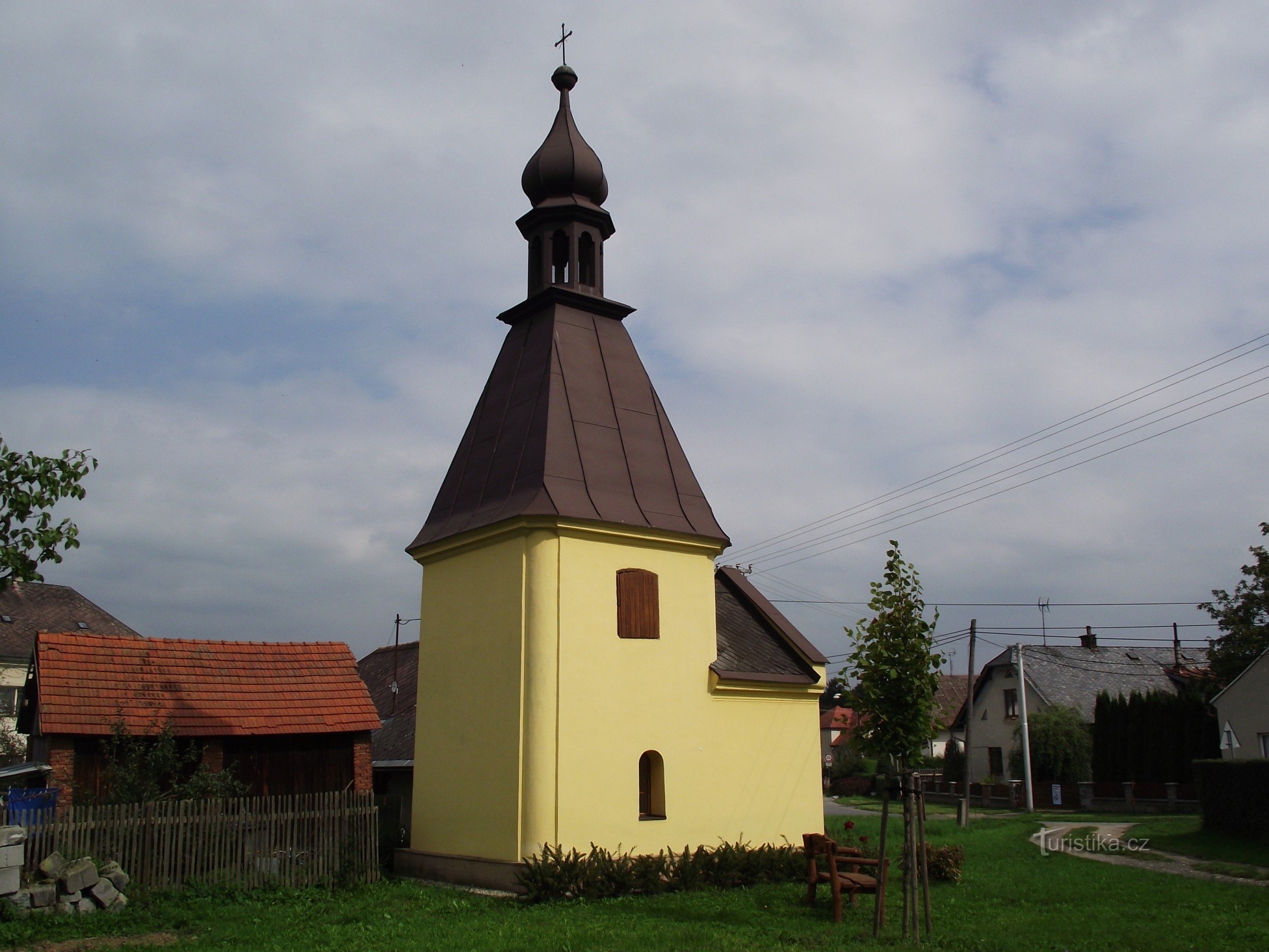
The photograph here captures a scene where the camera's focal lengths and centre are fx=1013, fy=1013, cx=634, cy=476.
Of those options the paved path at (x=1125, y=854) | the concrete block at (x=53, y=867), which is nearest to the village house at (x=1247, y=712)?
the paved path at (x=1125, y=854)

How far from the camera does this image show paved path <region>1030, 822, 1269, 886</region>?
17984 millimetres

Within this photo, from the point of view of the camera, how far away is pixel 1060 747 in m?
41.5

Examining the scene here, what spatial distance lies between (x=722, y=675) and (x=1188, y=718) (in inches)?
1105

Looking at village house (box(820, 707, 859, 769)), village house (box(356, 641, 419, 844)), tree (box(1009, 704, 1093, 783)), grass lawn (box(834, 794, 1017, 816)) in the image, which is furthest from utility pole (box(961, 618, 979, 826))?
village house (box(820, 707, 859, 769))

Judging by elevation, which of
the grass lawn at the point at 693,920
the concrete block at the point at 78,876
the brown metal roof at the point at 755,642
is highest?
the brown metal roof at the point at 755,642

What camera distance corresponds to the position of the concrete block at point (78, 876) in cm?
1322

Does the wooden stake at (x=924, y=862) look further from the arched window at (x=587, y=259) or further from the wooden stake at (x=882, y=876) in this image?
the arched window at (x=587, y=259)

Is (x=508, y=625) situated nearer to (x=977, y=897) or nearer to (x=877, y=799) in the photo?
(x=977, y=897)

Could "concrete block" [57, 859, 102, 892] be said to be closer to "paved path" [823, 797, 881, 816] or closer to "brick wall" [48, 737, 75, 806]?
"brick wall" [48, 737, 75, 806]

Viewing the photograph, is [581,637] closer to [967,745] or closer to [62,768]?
[62,768]

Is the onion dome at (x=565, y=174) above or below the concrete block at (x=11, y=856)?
above

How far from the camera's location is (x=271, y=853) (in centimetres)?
1569

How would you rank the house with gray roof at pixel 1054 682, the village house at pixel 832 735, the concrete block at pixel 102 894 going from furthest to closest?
the village house at pixel 832 735
the house with gray roof at pixel 1054 682
the concrete block at pixel 102 894

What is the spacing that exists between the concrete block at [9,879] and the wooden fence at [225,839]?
1.01 meters
